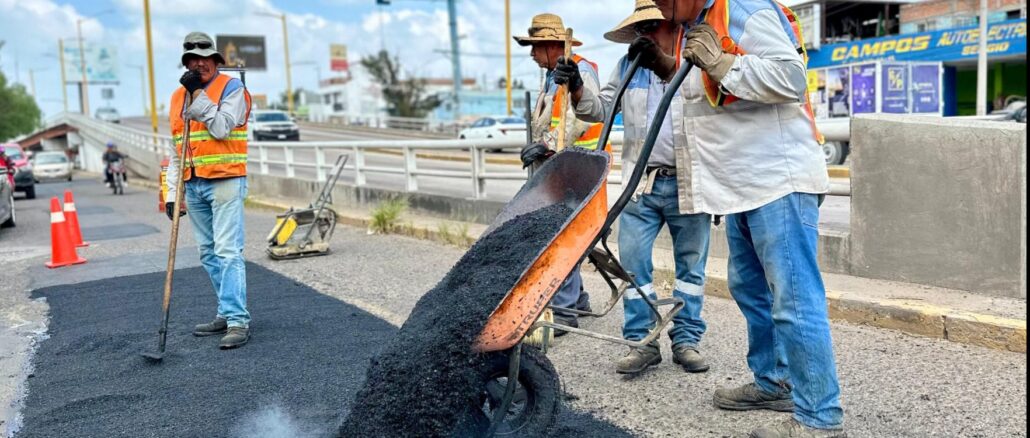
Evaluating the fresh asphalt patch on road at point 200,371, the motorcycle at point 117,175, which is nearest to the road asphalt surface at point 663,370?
the fresh asphalt patch on road at point 200,371

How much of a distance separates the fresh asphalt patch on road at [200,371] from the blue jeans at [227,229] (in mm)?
253

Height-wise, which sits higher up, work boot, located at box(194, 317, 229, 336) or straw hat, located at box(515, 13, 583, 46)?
straw hat, located at box(515, 13, 583, 46)

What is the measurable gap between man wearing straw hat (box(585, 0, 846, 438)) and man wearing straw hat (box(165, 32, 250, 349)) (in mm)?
3019

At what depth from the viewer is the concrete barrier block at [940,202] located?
188 inches

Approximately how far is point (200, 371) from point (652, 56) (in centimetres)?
293

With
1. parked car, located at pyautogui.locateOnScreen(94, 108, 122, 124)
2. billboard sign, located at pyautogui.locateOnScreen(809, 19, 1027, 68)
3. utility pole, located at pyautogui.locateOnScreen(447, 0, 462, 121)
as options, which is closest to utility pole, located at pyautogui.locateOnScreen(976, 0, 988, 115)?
billboard sign, located at pyautogui.locateOnScreen(809, 19, 1027, 68)

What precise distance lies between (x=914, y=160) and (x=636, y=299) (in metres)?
2.19

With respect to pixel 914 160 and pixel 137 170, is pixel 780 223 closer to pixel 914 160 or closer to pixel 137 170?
pixel 914 160

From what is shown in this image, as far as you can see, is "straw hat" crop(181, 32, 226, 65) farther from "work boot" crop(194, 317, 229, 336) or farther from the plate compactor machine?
the plate compactor machine

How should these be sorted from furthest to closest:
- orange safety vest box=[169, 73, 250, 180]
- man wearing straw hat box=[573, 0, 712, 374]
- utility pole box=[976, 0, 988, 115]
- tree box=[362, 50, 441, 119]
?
tree box=[362, 50, 441, 119] < utility pole box=[976, 0, 988, 115] < orange safety vest box=[169, 73, 250, 180] < man wearing straw hat box=[573, 0, 712, 374]

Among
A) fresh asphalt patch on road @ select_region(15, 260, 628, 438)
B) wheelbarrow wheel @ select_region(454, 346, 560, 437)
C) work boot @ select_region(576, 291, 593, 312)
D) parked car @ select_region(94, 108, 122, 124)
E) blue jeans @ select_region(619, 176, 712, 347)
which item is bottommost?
fresh asphalt patch on road @ select_region(15, 260, 628, 438)

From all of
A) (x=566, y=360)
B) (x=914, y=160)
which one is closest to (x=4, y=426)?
(x=566, y=360)

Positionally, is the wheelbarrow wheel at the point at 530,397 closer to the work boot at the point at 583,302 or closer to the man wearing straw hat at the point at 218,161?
the work boot at the point at 583,302

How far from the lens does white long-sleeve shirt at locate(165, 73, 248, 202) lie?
4875 mm
